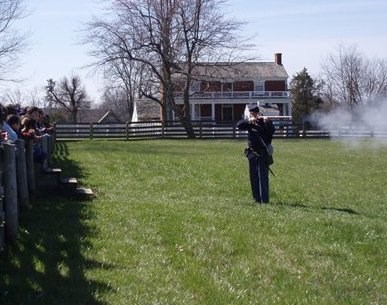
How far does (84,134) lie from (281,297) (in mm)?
39921

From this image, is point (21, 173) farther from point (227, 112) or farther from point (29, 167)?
point (227, 112)

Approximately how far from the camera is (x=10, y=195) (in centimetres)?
785

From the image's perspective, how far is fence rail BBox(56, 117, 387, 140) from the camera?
149ft

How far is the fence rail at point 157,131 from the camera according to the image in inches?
1786

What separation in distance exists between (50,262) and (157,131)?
40.7 m

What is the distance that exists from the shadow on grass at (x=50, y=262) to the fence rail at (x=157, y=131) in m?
35.1

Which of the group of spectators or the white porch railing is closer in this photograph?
→ the group of spectators

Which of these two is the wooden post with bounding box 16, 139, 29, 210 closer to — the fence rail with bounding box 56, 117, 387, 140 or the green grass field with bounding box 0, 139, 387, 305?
the green grass field with bounding box 0, 139, 387, 305

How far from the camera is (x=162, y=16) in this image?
171ft

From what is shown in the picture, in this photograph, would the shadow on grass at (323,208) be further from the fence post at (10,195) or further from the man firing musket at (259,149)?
the fence post at (10,195)

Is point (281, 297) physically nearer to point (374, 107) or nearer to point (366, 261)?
point (366, 261)

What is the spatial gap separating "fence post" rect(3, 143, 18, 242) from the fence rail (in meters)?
36.4

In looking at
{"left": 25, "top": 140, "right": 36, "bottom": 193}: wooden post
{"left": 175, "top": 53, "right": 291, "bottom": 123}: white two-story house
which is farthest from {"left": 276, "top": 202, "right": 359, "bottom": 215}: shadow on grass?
{"left": 175, "top": 53, "right": 291, "bottom": 123}: white two-story house

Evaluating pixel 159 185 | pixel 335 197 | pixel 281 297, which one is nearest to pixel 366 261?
pixel 281 297
